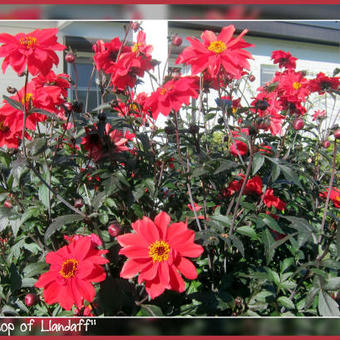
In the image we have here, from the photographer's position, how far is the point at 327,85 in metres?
1.79

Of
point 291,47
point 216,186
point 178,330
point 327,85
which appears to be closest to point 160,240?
point 178,330

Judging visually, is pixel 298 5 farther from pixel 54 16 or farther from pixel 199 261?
pixel 199 261

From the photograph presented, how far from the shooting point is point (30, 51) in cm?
93

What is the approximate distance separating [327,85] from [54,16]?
1445mm

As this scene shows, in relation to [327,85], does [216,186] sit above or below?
below

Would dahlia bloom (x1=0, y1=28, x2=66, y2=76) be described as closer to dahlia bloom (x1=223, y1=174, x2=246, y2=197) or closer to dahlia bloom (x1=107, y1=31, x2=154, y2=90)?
dahlia bloom (x1=107, y1=31, x2=154, y2=90)

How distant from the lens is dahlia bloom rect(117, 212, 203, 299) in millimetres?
841

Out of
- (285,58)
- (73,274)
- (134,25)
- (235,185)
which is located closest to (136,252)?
(73,274)

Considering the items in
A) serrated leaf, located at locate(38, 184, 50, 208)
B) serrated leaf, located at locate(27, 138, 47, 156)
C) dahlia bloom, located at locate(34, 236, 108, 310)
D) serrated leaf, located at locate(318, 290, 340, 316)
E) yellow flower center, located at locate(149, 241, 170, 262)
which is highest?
serrated leaf, located at locate(27, 138, 47, 156)

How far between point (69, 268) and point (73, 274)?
0.02m

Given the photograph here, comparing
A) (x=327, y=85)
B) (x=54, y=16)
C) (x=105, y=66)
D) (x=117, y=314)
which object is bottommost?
(x=117, y=314)

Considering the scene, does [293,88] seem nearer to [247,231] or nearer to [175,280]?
[247,231]

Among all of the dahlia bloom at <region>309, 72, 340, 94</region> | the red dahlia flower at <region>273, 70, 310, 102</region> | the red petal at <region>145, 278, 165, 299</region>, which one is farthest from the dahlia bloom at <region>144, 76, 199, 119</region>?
the dahlia bloom at <region>309, 72, 340, 94</region>

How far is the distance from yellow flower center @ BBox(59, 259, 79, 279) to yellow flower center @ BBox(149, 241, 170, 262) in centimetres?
22
